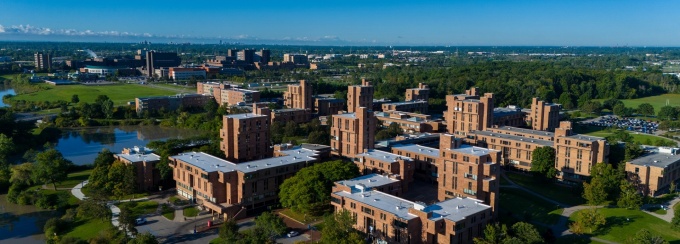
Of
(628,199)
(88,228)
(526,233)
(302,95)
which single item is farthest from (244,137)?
(302,95)

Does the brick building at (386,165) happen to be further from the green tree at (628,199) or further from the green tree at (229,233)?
the green tree at (628,199)

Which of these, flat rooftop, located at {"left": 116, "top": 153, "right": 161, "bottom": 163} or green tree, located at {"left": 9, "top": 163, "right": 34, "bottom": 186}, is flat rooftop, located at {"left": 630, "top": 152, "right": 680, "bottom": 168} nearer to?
flat rooftop, located at {"left": 116, "top": 153, "right": 161, "bottom": 163}

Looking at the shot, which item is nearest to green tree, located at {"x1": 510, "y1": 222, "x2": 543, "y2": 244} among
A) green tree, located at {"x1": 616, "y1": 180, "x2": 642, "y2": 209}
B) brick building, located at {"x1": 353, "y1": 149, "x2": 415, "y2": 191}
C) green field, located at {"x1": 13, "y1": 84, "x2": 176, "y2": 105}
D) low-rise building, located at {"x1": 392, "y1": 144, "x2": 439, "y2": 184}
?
brick building, located at {"x1": 353, "y1": 149, "x2": 415, "y2": 191}

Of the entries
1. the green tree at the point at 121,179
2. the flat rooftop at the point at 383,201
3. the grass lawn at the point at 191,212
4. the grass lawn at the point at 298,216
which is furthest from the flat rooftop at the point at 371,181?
the green tree at the point at 121,179

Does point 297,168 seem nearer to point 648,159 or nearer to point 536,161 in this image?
point 536,161

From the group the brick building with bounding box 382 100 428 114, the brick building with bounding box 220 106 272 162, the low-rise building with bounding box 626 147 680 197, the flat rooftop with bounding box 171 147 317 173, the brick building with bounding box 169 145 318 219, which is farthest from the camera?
the brick building with bounding box 382 100 428 114
